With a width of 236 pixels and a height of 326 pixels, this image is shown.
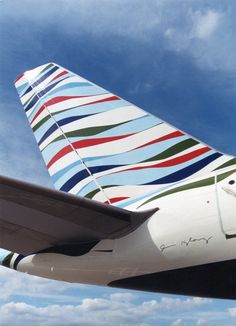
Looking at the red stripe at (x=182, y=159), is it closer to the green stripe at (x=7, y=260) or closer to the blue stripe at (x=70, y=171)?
the blue stripe at (x=70, y=171)

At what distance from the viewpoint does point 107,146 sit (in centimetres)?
805

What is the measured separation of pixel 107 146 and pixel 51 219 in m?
2.98

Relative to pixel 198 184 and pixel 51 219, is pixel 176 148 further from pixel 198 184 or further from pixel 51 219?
pixel 51 219

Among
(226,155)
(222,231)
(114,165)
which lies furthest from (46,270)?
(226,155)

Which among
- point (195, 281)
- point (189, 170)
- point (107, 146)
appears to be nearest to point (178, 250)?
point (195, 281)

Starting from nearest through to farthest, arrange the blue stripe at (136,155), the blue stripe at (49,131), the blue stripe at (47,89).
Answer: the blue stripe at (136,155)
the blue stripe at (49,131)
the blue stripe at (47,89)

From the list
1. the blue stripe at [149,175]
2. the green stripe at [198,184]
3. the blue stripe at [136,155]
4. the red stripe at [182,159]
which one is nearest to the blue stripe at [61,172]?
the blue stripe at [136,155]

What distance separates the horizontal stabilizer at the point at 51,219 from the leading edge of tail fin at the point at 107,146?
1485 millimetres

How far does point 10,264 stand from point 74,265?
4.53 ft

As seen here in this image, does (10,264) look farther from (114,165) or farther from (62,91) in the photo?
(62,91)

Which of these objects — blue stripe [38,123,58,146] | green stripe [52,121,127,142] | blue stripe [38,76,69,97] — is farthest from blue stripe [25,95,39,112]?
green stripe [52,121,127,142]

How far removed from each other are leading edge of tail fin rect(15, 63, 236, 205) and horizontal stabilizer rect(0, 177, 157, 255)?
149 cm

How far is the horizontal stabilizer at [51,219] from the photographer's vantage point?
16.0 ft

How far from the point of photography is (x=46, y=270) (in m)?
6.53
